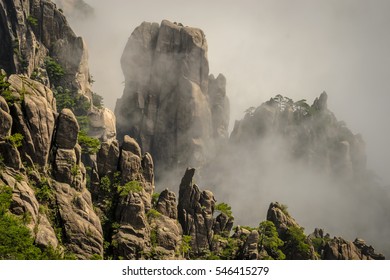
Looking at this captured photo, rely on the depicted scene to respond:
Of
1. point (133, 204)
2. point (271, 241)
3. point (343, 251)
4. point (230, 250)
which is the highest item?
point (133, 204)

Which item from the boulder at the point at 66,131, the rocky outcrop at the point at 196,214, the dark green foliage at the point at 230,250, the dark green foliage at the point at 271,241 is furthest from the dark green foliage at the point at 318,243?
the boulder at the point at 66,131

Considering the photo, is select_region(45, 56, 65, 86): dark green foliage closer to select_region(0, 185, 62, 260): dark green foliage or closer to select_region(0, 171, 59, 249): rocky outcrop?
select_region(0, 171, 59, 249): rocky outcrop

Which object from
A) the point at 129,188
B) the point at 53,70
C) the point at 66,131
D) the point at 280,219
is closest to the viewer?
the point at 66,131

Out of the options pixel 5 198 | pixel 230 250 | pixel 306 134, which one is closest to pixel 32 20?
pixel 5 198

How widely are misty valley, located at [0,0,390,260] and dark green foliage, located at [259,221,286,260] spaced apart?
0.60 feet

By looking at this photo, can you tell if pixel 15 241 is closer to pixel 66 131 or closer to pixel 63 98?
pixel 66 131

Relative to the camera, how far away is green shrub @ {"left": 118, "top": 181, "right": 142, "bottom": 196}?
59916 millimetres

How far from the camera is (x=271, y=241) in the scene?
70.9m

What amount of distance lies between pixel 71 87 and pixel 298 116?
63.7 metres

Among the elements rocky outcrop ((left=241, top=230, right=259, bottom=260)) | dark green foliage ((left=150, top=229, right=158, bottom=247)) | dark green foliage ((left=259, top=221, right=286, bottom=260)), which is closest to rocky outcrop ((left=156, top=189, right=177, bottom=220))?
dark green foliage ((left=150, top=229, right=158, bottom=247))

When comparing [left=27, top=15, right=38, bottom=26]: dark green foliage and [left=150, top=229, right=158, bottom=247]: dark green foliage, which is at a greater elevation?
[left=27, top=15, right=38, bottom=26]: dark green foliage

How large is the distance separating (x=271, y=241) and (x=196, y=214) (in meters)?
11.9

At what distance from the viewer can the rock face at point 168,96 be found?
11600 cm

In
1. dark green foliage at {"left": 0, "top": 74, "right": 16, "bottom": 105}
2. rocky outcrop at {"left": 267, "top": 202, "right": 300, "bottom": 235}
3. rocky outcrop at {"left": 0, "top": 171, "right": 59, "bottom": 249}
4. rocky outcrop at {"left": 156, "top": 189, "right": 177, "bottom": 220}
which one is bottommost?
rocky outcrop at {"left": 0, "top": 171, "right": 59, "bottom": 249}
